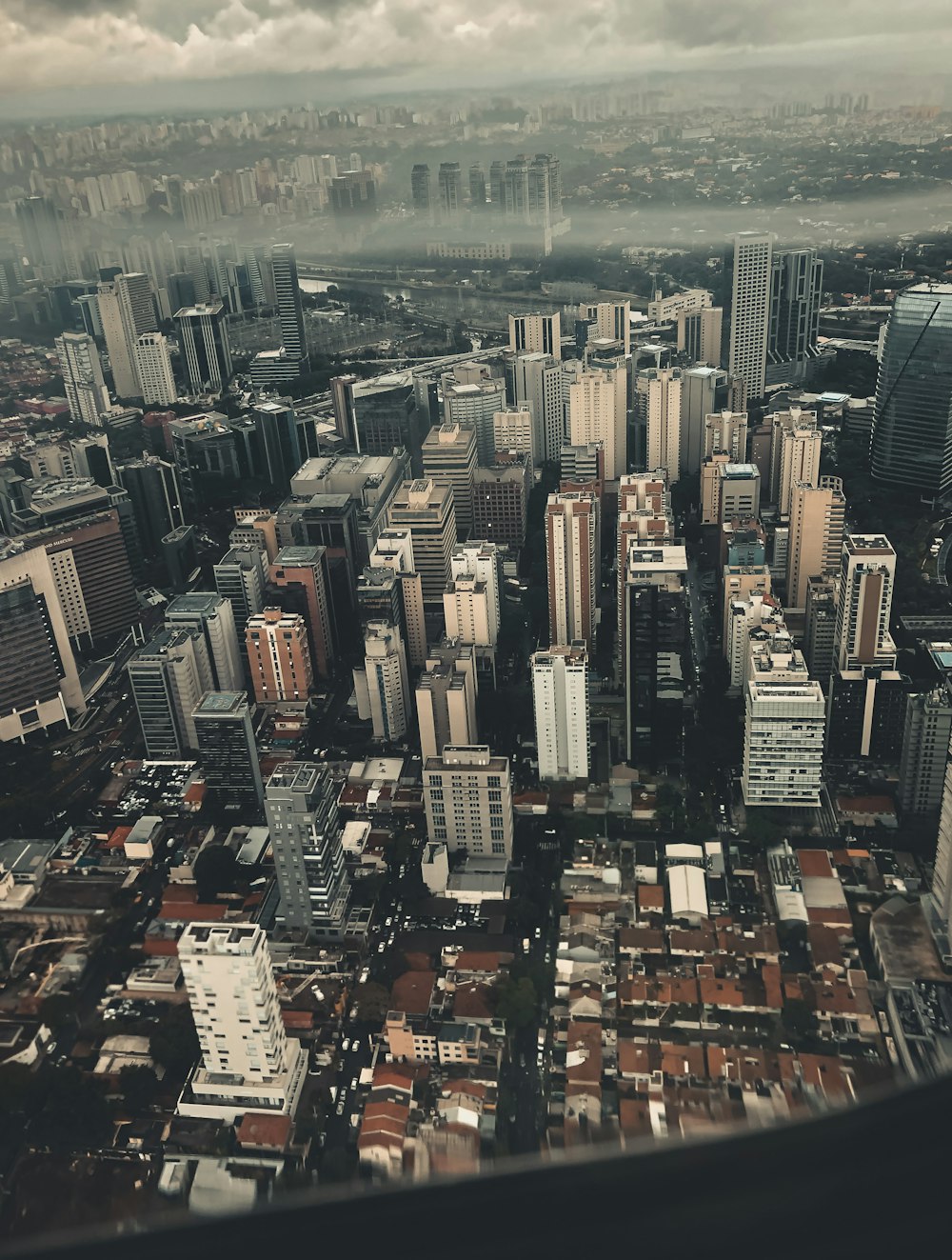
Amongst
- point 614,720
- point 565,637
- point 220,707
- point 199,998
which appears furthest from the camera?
point 565,637

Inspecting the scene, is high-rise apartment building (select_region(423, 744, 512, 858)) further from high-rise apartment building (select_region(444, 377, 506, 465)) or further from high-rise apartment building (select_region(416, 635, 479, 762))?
high-rise apartment building (select_region(444, 377, 506, 465))

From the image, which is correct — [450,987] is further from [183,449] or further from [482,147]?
[482,147]

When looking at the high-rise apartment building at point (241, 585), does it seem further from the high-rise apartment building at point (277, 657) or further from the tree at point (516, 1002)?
the tree at point (516, 1002)

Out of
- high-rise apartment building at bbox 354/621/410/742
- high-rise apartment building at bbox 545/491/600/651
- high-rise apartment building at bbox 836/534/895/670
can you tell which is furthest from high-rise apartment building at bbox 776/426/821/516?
high-rise apartment building at bbox 354/621/410/742

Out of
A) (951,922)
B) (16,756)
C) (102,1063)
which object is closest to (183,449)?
(16,756)

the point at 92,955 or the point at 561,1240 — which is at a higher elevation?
the point at 561,1240

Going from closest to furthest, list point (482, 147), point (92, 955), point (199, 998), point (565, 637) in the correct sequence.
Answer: point (199, 998)
point (92, 955)
point (565, 637)
point (482, 147)

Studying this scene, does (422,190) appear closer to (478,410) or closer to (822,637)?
(478,410)

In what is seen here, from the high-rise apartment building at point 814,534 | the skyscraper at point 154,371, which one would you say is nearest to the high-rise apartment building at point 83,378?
the skyscraper at point 154,371
